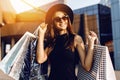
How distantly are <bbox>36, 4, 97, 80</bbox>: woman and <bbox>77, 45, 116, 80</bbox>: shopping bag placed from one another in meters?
0.05

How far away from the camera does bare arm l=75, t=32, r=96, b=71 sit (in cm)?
251

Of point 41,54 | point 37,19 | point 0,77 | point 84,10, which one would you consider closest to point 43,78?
point 41,54

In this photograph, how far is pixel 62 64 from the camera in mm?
2592

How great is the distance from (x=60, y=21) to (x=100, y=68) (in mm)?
556

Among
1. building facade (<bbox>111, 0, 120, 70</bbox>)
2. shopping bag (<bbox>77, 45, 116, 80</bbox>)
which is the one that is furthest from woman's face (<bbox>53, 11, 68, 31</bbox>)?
building facade (<bbox>111, 0, 120, 70</bbox>)

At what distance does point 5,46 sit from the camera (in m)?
46.6

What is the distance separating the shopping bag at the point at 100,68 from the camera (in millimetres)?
2395

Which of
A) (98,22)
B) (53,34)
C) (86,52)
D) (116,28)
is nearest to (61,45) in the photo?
(53,34)

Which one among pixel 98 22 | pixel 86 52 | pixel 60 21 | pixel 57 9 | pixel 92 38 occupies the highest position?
pixel 57 9

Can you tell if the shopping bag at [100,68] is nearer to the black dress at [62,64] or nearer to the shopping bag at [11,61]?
the black dress at [62,64]

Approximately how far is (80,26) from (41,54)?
40032mm

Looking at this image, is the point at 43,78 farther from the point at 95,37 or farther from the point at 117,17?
the point at 117,17

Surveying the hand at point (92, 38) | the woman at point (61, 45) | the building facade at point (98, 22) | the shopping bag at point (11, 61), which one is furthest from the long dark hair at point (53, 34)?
the building facade at point (98, 22)

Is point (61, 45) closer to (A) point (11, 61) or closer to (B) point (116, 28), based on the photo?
(A) point (11, 61)
